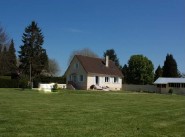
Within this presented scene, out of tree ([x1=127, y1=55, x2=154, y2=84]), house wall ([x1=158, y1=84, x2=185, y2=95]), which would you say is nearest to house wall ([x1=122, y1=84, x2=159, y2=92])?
house wall ([x1=158, y1=84, x2=185, y2=95])

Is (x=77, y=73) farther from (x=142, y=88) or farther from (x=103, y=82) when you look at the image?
(x=142, y=88)

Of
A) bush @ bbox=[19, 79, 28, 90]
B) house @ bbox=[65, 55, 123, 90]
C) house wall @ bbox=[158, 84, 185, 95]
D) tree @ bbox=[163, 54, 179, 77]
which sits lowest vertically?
house wall @ bbox=[158, 84, 185, 95]

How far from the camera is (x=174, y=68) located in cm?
8656

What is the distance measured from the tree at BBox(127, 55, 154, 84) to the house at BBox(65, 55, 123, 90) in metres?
23.3

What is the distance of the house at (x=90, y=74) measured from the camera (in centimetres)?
6262

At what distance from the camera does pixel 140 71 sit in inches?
3612

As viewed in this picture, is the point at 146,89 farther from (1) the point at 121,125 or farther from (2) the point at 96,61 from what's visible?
(1) the point at 121,125

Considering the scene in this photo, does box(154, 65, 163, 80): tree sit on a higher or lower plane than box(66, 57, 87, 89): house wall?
higher

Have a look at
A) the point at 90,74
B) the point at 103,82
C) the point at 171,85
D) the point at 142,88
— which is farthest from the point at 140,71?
the point at 90,74

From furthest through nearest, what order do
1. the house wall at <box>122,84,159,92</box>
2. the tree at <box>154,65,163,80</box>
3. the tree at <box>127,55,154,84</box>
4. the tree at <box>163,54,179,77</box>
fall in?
the tree at <box>154,65,163,80</box>, the tree at <box>127,55,154,84</box>, the tree at <box>163,54,179,77</box>, the house wall at <box>122,84,159,92</box>

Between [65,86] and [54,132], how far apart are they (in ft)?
168

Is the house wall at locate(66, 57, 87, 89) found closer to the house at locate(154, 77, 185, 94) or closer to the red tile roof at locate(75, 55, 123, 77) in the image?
the red tile roof at locate(75, 55, 123, 77)

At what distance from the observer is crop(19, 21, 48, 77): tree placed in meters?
77.4

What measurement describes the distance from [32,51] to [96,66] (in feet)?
60.0
